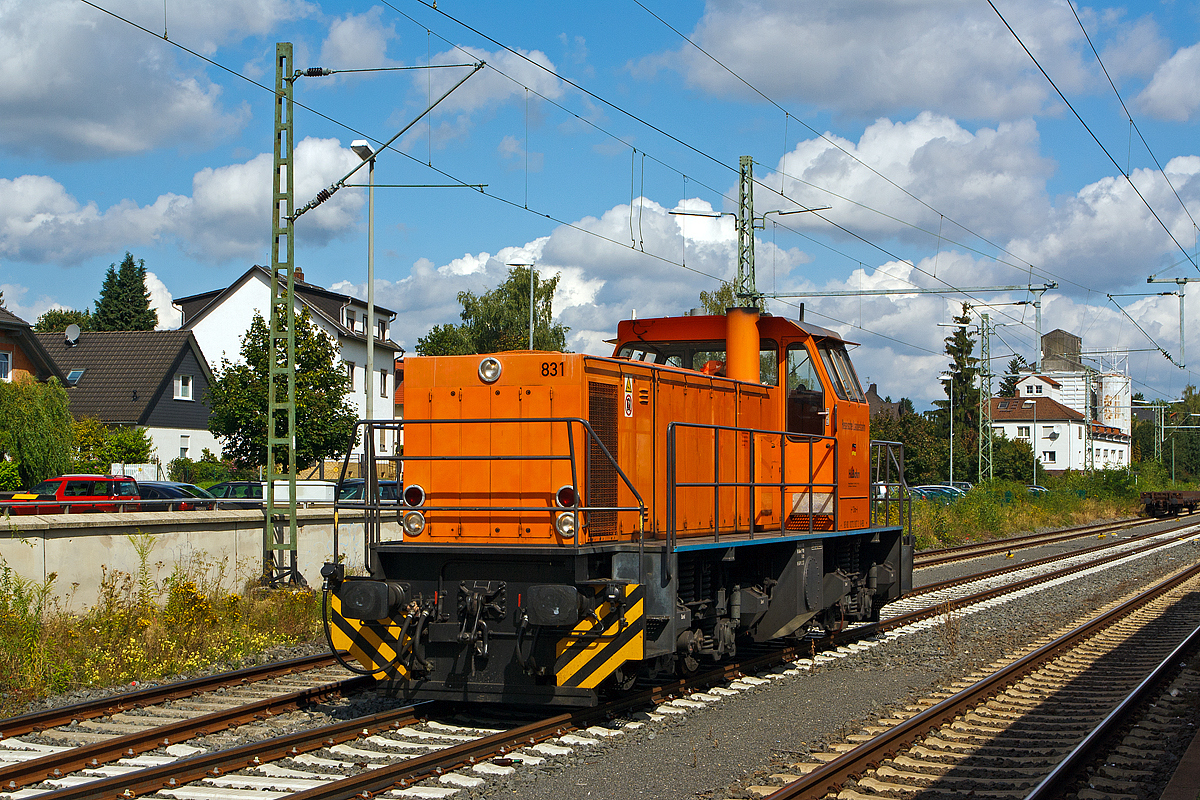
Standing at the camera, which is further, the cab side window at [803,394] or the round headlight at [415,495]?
the cab side window at [803,394]

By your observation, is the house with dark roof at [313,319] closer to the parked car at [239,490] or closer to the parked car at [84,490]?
the parked car at [239,490]

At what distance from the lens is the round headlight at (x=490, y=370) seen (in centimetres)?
793

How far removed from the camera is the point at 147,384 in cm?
4247

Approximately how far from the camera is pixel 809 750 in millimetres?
6805

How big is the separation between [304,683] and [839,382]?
598cm

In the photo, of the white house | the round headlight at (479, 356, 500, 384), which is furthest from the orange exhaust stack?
the white house

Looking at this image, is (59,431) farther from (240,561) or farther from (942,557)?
(942,557)

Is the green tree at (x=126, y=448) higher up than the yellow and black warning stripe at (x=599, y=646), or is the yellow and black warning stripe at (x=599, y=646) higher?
the green tree at (x=126, y=448)

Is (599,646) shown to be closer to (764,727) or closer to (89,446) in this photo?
(764,727)

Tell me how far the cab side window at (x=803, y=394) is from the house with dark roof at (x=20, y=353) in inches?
1244

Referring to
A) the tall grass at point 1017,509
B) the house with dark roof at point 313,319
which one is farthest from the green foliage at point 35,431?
the tall grass at point 1017,509

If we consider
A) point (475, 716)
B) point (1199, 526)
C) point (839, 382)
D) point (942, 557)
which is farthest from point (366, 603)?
point (1199, 526)

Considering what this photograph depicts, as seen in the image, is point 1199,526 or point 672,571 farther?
point 1199,526

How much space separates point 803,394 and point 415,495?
427 centimetres
